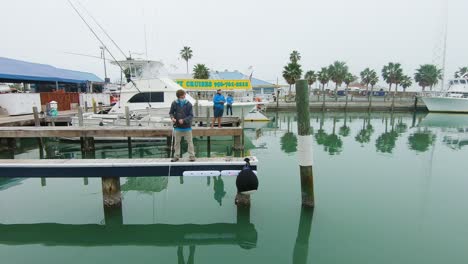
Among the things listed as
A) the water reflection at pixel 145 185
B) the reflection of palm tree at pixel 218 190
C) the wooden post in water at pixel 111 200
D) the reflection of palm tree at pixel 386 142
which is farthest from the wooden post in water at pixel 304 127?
the reflection of palm tree at pixel 386 142

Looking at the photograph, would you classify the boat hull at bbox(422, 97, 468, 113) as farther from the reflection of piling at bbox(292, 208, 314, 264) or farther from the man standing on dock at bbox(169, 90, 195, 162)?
the man standing on dock at bbox(169, 90, 195, 162)

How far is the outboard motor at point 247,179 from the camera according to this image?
19.4 feet

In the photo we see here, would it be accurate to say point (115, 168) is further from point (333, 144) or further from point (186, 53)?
point (186, 53)

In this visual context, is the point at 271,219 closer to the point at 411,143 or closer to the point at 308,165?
the point at 308,165

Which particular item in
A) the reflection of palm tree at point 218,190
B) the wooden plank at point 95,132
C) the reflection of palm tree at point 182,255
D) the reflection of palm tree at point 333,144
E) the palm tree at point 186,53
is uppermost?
the palm tree at point 186,53

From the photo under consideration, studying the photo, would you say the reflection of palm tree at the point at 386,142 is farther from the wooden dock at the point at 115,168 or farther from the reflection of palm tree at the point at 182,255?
the reflection of palm tree at the point at 182,255

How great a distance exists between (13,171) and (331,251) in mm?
6582

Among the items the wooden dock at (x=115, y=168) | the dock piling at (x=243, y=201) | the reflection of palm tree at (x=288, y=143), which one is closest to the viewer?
the wooden dock at (x=115, y=168)

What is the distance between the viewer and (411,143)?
670 inches

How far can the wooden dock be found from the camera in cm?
586

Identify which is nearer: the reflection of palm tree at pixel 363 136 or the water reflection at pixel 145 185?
the water reflection at pixel 145 185

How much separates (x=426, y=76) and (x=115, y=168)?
75856mm

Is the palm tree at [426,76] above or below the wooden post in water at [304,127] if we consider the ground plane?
above

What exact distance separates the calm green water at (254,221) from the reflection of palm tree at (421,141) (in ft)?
16.2
